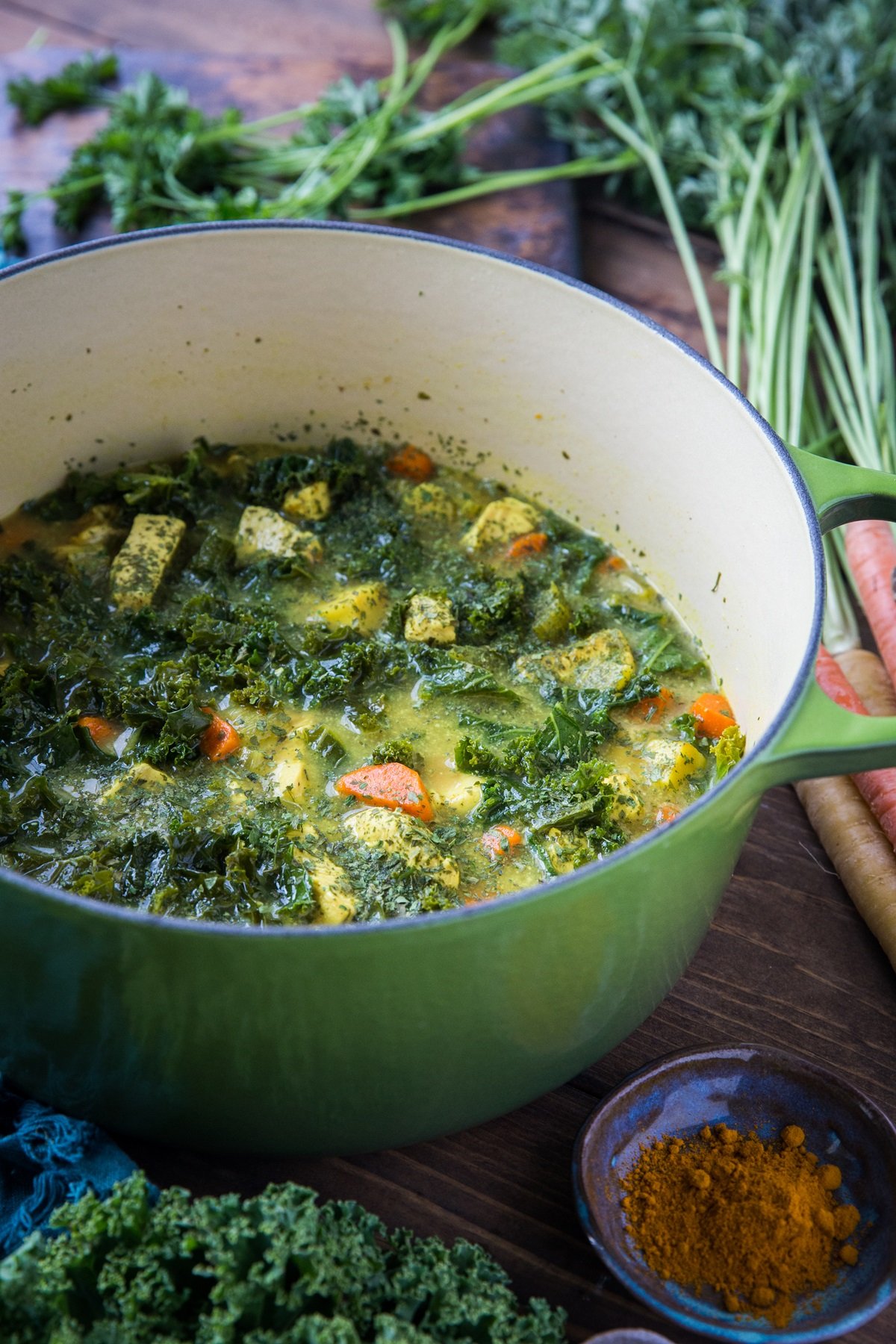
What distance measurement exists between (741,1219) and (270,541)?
1.65m

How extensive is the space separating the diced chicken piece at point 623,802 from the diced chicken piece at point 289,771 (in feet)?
1.82

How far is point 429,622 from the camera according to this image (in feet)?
8.90

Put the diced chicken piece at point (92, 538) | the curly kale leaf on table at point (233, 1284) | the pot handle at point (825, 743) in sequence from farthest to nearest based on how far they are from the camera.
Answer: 1. the diced chicken piece at point (92, 538)
2. the pot handle at point (825, 743)
3. the curly kale leaf on table at point (233, 1284)

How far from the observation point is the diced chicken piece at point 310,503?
299cm

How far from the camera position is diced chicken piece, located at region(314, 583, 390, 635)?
2758 millimetres

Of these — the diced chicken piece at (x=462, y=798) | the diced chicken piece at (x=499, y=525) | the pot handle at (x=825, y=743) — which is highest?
the pot handle at (x=825, y=743)

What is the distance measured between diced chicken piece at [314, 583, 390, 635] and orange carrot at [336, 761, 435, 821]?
0.40 metres

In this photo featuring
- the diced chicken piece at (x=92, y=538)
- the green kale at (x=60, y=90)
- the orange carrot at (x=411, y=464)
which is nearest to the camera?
the diced chicken piece at (x=92, y=538)

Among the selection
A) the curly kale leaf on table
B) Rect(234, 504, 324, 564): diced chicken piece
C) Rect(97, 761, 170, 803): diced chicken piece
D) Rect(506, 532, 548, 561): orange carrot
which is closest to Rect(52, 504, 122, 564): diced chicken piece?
Rect(234, 504, 324, 564): diced chicken piece

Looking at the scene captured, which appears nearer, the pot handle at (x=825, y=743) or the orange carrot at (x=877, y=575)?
the pot handle at (x=825, y=743)

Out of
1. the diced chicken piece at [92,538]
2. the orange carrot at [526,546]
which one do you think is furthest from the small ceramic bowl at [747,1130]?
the diced chicken piece at [92,538]

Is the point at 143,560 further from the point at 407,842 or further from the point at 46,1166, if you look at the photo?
the point at 46,1166

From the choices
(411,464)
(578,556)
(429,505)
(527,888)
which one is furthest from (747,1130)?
(411,464)

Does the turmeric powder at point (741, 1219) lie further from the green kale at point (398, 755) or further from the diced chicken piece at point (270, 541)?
the diced chicken piece at point (270, 541)
